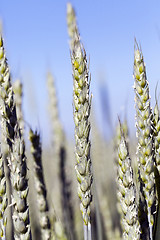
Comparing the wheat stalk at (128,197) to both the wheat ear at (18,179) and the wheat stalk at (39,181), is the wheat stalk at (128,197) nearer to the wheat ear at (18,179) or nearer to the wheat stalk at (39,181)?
the wheat ear at (18,179)

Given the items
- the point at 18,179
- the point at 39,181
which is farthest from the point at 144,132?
the point at 39,181

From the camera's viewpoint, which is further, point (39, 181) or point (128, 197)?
point (39, 181)

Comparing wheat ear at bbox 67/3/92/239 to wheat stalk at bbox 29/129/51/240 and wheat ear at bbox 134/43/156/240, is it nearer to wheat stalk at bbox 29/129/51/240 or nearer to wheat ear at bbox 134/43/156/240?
wheat ear at bbox 134/43/156/240

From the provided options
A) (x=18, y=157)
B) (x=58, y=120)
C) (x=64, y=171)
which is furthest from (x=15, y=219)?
(x=58, y=120)

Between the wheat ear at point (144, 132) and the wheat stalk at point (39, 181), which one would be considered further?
the wheat stalk at point (39, 181)

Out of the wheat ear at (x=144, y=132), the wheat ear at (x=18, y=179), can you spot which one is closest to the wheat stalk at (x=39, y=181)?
the wheat ear at (x=18, y=179)

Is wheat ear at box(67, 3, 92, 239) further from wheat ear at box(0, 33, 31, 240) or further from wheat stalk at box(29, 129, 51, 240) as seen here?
wheat stalk at box(29, 129, 51, 240)

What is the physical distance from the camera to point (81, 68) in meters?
0.92

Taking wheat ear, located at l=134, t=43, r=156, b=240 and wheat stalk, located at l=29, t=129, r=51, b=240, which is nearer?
wheat ear, located at l=134, t=43, r=156, b=240

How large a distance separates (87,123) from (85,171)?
0.14 meters

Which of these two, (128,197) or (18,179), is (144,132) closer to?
(128,197)

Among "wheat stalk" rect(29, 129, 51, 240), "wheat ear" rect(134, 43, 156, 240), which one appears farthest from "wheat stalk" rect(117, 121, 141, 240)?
"wheat stalk" rect(29, 129, 51, 240)

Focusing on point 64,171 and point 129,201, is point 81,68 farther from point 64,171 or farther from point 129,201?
point 64,171

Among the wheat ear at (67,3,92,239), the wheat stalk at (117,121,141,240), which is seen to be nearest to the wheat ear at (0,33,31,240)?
the wheat ear at (67,3,92,239)
